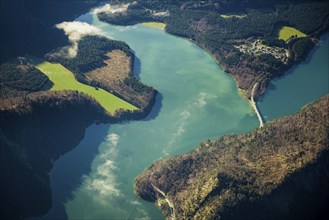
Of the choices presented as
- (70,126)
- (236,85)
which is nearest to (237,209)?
(70,126)

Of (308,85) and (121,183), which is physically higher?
(308,85)

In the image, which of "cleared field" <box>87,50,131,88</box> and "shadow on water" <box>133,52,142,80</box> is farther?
"shadow on water" <box>133,52,142,80</box>

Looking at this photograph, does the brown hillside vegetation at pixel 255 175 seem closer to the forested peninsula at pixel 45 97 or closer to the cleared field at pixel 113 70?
the forested peninsula at pixel 45 97

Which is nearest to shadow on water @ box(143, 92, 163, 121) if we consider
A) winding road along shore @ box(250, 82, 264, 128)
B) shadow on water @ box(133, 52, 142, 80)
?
shadow on water @ box(133, 52, 142, 80)

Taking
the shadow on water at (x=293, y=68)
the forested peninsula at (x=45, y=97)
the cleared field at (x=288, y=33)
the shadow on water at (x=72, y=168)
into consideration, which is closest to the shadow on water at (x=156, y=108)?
the forested peninsula at (x=45, y=97)

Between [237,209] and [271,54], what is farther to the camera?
[271,54]

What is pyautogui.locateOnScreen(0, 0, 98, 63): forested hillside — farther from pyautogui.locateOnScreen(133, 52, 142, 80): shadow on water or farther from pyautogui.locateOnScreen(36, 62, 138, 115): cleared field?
pyautogui.locateOnScreen(133, 52, 142, 80): shadow on water

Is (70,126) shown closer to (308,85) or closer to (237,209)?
(237,209)

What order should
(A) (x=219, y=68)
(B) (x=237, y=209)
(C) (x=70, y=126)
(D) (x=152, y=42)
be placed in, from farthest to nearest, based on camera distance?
(D) (x=152, y=42) → (A) (x=219, y=68) → (C) (x=70, y=126) → (B) (x=237, y=209)
